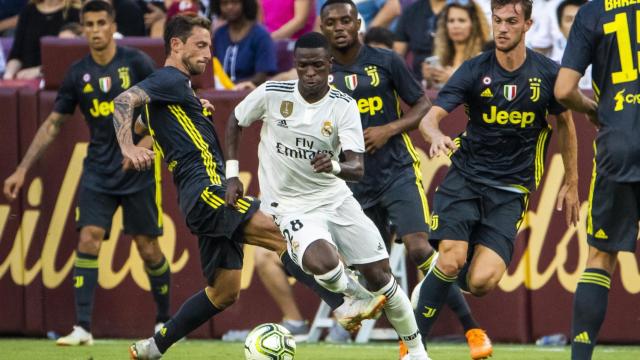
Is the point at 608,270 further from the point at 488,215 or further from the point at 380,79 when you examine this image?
the point at 380,79

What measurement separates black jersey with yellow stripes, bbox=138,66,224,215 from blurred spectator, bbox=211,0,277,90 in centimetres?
376

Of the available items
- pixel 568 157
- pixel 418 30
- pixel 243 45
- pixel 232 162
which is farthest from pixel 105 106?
pixel 568 157

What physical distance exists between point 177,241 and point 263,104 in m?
3.68

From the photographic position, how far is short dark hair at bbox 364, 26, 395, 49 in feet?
39.1

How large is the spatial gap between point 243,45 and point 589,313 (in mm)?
6533

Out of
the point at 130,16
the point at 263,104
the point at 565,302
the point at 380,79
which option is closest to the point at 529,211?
the point at 565,302

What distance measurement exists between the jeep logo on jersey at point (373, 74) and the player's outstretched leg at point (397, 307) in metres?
2.00

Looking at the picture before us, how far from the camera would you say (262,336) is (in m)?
8.01

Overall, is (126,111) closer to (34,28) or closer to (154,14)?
(34,28)

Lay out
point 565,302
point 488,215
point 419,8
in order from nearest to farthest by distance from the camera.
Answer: point 488,215 → point 565,302 → point 419,8

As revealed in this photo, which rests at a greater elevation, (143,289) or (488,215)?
(488,215)

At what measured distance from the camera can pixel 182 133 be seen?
8.80m

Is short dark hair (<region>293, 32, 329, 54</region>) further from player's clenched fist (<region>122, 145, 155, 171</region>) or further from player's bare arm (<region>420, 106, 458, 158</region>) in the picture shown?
player's clenched fist (<region>122, 145, 155, 171</region>)

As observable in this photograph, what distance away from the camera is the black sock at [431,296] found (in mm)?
8609
